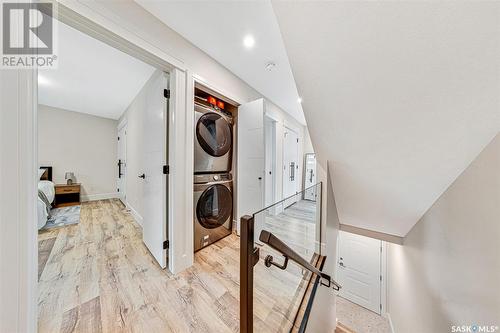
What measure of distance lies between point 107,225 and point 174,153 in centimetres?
231

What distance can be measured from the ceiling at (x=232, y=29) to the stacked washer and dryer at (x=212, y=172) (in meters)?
0.57

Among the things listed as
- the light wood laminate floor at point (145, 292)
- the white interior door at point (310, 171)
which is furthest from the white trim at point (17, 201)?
the white interior door at point (310, 171)

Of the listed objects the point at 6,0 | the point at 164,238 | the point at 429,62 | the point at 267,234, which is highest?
the point at 6,0

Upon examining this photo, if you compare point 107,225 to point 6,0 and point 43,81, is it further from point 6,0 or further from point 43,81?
point 6,0

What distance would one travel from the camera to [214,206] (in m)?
2.17

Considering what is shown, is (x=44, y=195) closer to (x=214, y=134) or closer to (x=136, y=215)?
(x=136, y=215)

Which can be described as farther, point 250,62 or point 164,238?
point 250,62

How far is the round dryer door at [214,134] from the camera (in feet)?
6.48

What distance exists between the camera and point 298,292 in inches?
56.1

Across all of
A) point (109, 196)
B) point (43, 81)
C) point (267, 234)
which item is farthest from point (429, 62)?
point (109, 196)

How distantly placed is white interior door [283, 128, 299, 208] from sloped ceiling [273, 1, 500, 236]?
2.53 m

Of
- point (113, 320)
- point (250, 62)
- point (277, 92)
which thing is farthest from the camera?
point (277, 92)

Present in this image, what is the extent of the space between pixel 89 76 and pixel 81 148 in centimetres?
287

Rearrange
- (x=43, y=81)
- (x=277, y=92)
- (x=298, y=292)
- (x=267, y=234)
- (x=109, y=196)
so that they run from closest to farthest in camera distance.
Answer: (x=267, y=234) → (x=298, y=292) → (x=43, y=81) → (x=277, y=92) → (x=109, y=196)
